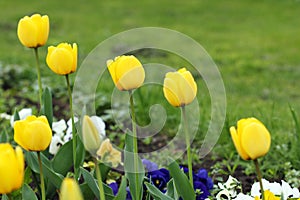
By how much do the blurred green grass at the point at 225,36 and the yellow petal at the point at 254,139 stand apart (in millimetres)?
1938

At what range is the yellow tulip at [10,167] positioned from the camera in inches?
54.8

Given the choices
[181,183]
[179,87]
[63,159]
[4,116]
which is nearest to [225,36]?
[4,116]

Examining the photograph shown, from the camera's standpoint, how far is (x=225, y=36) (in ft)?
27.4

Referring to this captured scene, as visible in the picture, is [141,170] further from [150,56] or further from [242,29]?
[242,29]

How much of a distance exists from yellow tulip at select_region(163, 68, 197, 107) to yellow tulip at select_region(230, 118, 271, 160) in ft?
1.21

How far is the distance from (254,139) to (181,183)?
60 cm

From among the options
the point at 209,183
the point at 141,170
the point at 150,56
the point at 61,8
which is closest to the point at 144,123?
the point at 209,183

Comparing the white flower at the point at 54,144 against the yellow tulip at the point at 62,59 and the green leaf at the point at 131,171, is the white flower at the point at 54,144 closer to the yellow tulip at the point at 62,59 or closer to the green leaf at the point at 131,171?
the green leaf at the point at 131,171

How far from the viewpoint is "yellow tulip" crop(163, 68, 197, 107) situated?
1826 mm

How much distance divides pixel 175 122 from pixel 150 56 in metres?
3.09

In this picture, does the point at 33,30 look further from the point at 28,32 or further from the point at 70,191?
the point at 70,191

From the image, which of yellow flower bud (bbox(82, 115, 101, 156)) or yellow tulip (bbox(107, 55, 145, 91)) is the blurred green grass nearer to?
yellow tulip (bbox(107, 55, 145, 91))

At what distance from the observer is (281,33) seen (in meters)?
8.53

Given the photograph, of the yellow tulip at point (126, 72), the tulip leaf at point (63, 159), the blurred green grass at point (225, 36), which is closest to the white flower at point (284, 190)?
the yellow tulip at point (126, 72)
